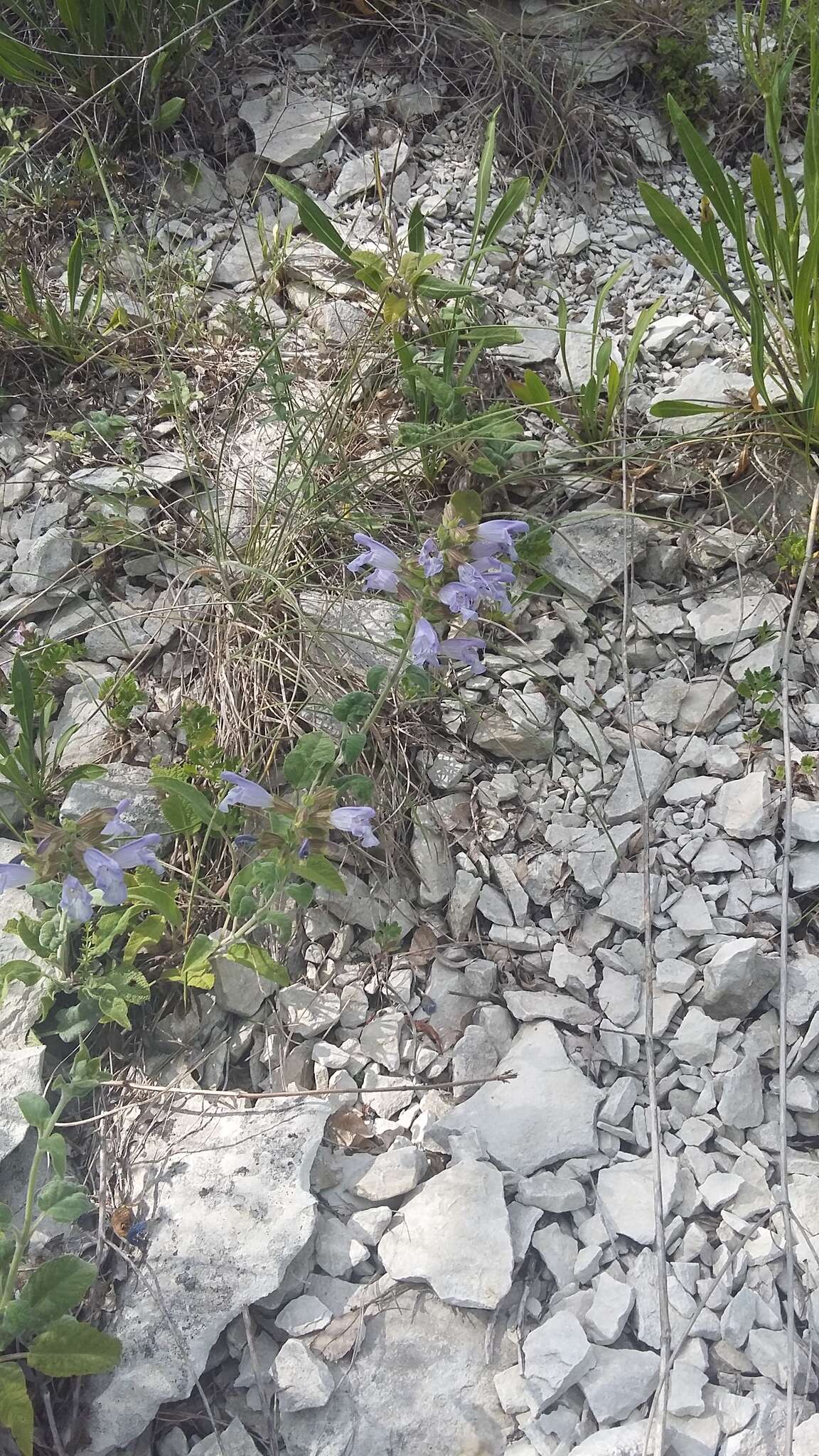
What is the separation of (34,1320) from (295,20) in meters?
3.29

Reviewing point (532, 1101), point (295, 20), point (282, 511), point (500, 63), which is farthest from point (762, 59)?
point (532, 1101)

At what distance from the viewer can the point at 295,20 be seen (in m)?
2.97

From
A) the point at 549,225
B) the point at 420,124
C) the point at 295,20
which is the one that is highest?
the point at 295,20

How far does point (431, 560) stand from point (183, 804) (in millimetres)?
600

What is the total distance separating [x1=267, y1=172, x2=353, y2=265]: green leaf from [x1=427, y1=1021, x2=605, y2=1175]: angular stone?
177 centimetres

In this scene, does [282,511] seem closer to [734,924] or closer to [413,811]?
[413,811]

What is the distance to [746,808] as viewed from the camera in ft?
6.01

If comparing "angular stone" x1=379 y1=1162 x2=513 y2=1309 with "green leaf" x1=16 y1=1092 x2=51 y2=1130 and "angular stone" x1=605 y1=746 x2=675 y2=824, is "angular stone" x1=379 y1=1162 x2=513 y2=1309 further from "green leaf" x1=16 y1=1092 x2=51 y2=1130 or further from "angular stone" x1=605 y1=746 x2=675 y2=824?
"angular stone" x1=605 y1=746 x2=675 y2=824

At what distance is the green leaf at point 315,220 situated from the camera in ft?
7.38

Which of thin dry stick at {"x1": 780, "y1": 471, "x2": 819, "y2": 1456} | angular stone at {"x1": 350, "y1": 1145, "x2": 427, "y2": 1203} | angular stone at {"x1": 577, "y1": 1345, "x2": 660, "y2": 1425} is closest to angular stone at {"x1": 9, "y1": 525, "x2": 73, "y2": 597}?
angular stone at {"x1": 350, "y1": 1145, "x2": 427, "y2": 1203}

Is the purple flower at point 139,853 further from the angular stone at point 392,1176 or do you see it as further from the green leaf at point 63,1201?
the angular stone at point 392,1176

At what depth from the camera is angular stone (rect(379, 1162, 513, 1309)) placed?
1.40m

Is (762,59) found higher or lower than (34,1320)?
higher

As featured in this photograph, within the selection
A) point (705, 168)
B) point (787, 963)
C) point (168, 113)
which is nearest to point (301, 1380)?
point (787, 963)
